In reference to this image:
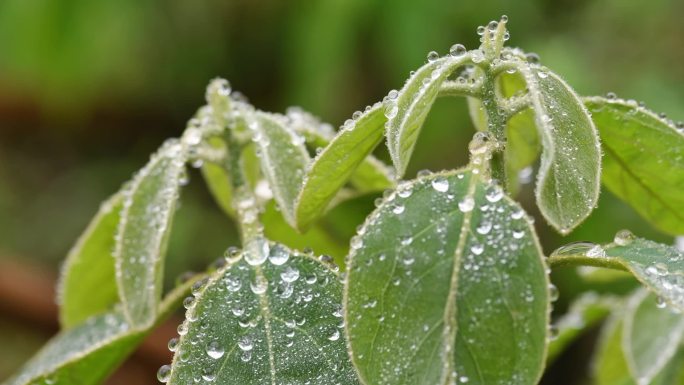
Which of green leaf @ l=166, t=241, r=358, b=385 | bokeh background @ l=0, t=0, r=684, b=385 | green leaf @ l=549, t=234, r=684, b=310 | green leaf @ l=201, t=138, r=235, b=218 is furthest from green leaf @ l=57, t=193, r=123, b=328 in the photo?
bokeh background @ l=0, t=0, r=684, b=385

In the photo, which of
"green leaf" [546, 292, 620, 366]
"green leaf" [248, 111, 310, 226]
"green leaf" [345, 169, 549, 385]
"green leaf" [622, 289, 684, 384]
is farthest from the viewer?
"green leaf" [546, 292, 620, 366]

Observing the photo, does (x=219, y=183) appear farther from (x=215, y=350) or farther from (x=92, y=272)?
(x=215, y=350)

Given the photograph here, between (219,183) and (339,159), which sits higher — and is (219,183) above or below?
above

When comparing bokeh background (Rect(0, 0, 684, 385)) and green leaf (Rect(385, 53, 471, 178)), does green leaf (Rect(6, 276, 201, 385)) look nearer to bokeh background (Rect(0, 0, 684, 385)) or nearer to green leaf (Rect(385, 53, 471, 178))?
green leaf (Rect(385, 53, 471, 178))

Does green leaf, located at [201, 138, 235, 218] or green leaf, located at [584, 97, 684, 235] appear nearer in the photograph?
green leaf, located at [584, 97, 684, 235]

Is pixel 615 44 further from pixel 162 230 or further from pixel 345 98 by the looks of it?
pixel 162 230

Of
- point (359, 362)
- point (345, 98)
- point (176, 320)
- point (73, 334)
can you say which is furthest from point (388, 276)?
point (345, 98)

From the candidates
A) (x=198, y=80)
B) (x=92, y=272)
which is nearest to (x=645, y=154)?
(x=92, y=272)
